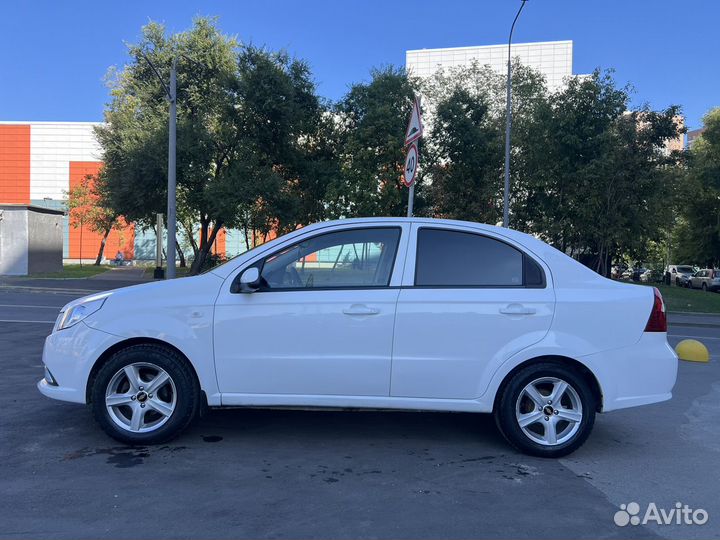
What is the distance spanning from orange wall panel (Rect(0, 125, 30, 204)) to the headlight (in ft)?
224

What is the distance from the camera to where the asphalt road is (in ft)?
10.8

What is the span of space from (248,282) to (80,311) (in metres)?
1.39

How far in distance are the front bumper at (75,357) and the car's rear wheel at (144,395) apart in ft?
0.34

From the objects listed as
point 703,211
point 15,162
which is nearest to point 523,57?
point 703,211

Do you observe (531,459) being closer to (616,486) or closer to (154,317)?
(616,486)

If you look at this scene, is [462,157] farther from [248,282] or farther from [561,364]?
[248,282]

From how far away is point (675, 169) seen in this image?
77.4ft

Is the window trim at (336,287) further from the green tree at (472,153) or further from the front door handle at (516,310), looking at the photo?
the green tree at (472,153)

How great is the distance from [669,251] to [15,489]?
211 feet

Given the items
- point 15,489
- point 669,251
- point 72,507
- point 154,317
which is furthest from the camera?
point 669,251

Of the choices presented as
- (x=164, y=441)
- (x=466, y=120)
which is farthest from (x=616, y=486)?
(x=466, y=120)

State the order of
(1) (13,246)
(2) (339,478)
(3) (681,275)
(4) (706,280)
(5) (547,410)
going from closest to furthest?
(2) (339,478), (5) (547,410), (1) (13,246), (4) (706,280), (3) (681,275)

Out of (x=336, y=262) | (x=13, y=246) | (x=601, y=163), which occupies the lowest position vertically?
(x=336, y=262)

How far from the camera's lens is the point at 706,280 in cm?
4062
